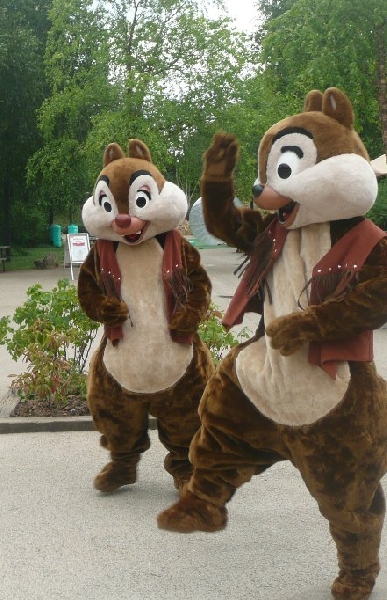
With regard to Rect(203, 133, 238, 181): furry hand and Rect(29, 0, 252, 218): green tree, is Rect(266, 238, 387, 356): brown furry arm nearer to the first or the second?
Rect(203, 133, 238, 181): furry hand

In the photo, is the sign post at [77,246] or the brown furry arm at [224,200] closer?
the brown furry arm at [224,200]

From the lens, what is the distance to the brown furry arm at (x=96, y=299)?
421 centimetres

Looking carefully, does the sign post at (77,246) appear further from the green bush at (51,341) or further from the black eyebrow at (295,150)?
the black eyebrow at (295,150)

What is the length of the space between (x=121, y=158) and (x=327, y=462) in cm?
218

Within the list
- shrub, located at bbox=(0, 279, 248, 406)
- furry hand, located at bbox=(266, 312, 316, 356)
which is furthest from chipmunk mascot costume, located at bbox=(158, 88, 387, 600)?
shrub, located at bbox=(0, 279, 248, 406)

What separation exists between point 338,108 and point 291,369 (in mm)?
1046

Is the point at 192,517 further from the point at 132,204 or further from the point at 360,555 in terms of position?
the point at 132,204

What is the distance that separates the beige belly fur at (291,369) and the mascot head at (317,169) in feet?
0.34

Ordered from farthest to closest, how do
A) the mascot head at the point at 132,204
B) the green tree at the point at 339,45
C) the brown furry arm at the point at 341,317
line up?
the green tree at the point at 339,45
the mascot head at the point at 132,204
the brown furry arm at the point at 341,317

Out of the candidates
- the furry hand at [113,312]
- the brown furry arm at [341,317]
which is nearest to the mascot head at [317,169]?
the brown furry arm at [341,317]

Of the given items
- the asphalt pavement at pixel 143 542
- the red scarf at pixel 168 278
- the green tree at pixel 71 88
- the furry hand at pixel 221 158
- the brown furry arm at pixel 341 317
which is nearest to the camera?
the brown furry arm at pixel 341 317

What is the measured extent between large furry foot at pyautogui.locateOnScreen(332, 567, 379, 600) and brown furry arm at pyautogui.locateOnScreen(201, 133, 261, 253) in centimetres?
141

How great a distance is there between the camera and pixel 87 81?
20219mm

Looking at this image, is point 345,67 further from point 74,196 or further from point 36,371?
point 74,196
